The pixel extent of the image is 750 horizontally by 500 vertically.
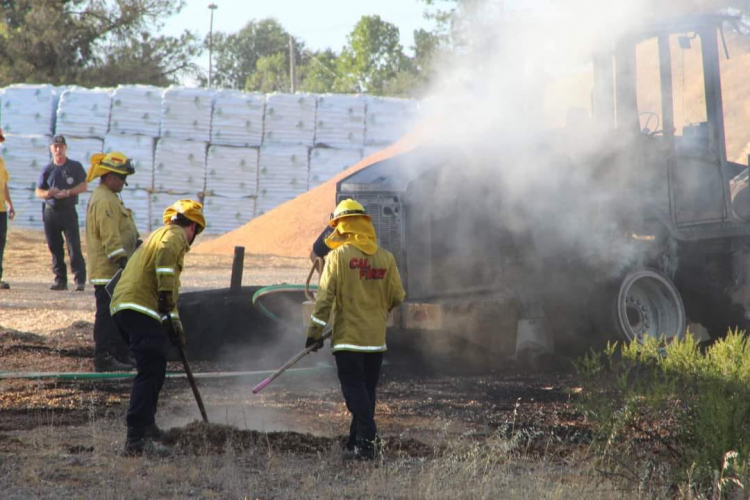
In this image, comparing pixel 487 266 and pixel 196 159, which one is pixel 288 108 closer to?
pixel 196 159

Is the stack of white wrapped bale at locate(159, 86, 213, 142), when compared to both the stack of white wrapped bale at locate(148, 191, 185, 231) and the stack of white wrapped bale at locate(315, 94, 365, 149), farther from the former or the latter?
the stack of white wrapped bale at locate(315, 94, 365, 149)

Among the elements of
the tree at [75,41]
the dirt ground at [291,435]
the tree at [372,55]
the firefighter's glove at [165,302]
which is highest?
the tree at [372,55]

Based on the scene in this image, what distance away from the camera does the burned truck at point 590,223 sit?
7.48m

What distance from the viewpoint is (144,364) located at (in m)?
5.07

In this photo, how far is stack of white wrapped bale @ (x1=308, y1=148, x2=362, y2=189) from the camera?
22.9 meters

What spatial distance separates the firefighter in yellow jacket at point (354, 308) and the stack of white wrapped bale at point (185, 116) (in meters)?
17.7

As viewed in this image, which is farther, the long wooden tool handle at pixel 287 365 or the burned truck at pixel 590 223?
the burned truck at pixel 590 223

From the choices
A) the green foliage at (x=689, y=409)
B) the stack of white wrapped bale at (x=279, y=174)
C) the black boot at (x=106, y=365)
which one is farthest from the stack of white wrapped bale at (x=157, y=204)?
the green foliage at (x=689, y=409)

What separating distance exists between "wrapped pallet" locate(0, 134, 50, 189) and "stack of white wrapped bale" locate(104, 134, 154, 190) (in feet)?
4.89

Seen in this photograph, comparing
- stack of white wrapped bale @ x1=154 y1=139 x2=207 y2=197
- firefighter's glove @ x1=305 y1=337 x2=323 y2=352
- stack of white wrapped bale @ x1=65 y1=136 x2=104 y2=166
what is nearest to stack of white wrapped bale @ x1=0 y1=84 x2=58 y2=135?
stack of white wrapped bale @ x1=65 y1=136 x2=104 y2=166

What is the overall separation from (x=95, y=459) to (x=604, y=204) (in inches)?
203

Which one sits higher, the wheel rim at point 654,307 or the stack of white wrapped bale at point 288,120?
the stack of white wrapped bale at point 288,120

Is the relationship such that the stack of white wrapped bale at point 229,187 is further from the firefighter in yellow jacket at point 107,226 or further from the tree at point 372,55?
the tree at point 372,55

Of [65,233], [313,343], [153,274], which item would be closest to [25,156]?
[65,233]
